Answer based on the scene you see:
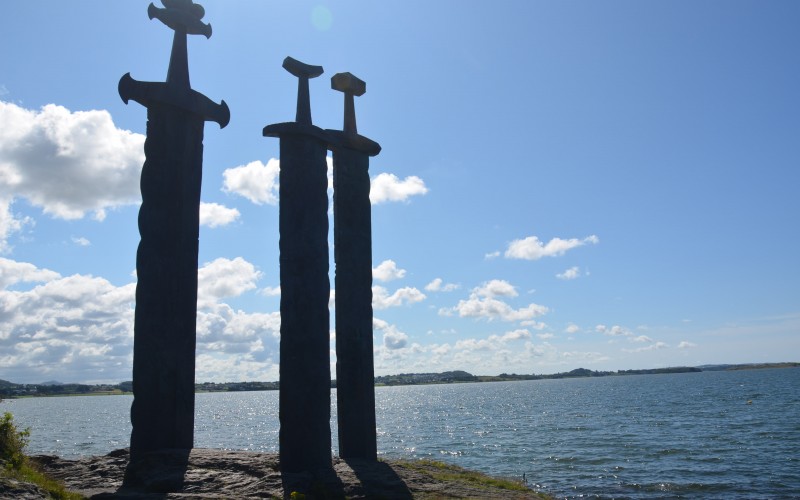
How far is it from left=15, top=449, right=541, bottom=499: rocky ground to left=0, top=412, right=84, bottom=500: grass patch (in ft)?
1.98

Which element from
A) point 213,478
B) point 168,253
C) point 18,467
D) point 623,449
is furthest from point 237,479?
point 623,449

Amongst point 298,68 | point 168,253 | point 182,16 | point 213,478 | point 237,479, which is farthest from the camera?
point 298,68

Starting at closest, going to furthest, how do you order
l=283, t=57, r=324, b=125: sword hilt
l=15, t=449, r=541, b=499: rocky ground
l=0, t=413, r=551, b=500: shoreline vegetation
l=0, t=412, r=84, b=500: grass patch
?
l=0, t=412, r=84, b=500: grass patch, l=0, t=413, r=551, b=500: shoreline vegetation, l=15, t=449, r=541, b=499: rocky ground, l=283, t=57, r=324, b=125: sword hilt

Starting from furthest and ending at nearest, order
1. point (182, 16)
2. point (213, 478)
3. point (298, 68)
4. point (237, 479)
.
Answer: point (298, 68) < point (182, 16) < point (237, 479) < point (213, 478)

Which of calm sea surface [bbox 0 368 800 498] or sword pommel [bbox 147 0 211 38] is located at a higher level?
sword pommel [bbox 147 0 211 38]

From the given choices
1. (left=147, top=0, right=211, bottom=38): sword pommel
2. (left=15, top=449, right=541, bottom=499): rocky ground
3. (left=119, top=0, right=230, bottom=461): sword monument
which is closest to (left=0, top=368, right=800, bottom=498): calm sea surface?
(left=15, top=449, right=541, bottom=499): rocky ground

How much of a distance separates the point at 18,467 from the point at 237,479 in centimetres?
354

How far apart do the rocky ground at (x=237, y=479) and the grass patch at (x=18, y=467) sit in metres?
0.60

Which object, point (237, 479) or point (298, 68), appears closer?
point (237, 479)

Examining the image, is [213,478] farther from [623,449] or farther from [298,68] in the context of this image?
[623,449]

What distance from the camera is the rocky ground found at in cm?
1047

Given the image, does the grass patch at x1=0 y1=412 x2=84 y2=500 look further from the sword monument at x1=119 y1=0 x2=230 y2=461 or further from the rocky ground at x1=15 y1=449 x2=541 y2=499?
the sword monument at x1=119 y1=0 x2=230 y2=461

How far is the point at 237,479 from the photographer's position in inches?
432

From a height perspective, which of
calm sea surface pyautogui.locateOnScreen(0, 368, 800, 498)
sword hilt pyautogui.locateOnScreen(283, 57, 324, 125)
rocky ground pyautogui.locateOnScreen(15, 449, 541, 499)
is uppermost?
sword hilt pyautogui.locateOnScreen(283, 57, 324, 125)
